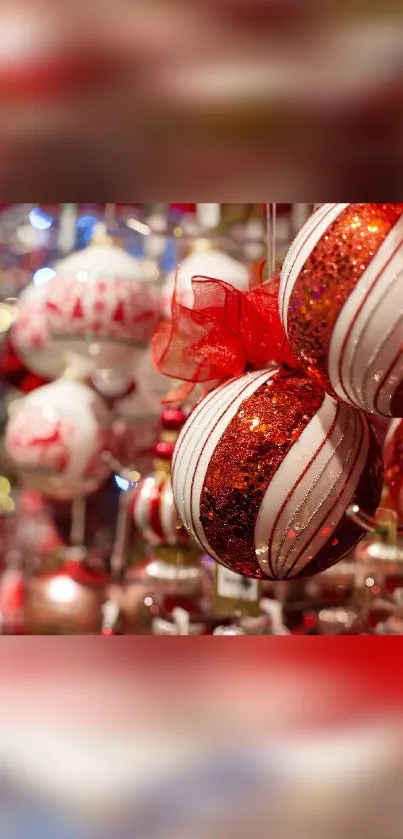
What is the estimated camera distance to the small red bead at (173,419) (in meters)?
0.73

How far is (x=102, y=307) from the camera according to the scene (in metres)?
0.75

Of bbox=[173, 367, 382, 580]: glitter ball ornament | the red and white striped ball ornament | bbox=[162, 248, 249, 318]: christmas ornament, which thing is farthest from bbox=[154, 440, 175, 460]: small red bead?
bbox=[173, 367, 382, 580]: glitter ball ornament

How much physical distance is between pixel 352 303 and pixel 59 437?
540mm

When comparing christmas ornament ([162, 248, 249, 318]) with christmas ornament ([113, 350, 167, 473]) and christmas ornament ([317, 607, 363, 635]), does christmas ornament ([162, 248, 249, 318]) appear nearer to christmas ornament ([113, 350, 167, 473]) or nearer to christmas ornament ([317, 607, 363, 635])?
christmas ornament ([113, 350, 167, 473])

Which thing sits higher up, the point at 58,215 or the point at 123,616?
the point at 58,215

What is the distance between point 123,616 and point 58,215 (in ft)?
1.78

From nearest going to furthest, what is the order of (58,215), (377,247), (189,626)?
(377,247), (189,626), (58,215)

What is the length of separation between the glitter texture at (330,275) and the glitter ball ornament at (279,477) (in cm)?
5

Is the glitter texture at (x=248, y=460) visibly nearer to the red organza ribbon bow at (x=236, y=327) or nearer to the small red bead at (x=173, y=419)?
the red organza ribbon bow at (x=236, y=327)

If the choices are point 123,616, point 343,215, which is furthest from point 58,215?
point 343,215
